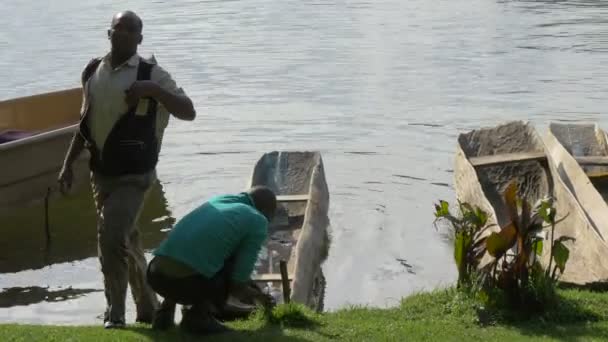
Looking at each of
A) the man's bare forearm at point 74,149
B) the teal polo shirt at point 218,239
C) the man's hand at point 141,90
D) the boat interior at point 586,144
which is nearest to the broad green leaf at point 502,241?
the teal polo shirt at point 218,239

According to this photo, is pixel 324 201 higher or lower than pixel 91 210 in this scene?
higher

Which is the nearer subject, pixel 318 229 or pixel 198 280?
pixel 198 280

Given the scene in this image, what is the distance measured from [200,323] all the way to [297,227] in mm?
4598

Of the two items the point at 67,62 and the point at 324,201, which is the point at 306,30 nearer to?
the point at 67,62

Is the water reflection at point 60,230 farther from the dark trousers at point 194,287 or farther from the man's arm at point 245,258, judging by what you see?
the man's arm at point 245,258

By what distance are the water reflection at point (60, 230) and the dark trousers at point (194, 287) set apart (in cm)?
527

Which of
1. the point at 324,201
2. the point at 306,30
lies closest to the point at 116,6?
the point at 306,30

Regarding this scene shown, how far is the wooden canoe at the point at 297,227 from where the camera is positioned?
30.9 feet

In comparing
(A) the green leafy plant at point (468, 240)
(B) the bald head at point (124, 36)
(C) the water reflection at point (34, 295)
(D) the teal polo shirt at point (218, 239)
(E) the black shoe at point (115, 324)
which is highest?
(B) the bald head at point (124, 36)

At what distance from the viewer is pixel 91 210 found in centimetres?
1410

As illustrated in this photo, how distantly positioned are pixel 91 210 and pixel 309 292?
5.54 meters

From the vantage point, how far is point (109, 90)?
7.50 meters

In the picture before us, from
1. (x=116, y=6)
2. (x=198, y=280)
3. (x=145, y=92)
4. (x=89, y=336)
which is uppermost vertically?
(x=145, y=92)

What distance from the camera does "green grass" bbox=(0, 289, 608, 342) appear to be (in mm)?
7305
